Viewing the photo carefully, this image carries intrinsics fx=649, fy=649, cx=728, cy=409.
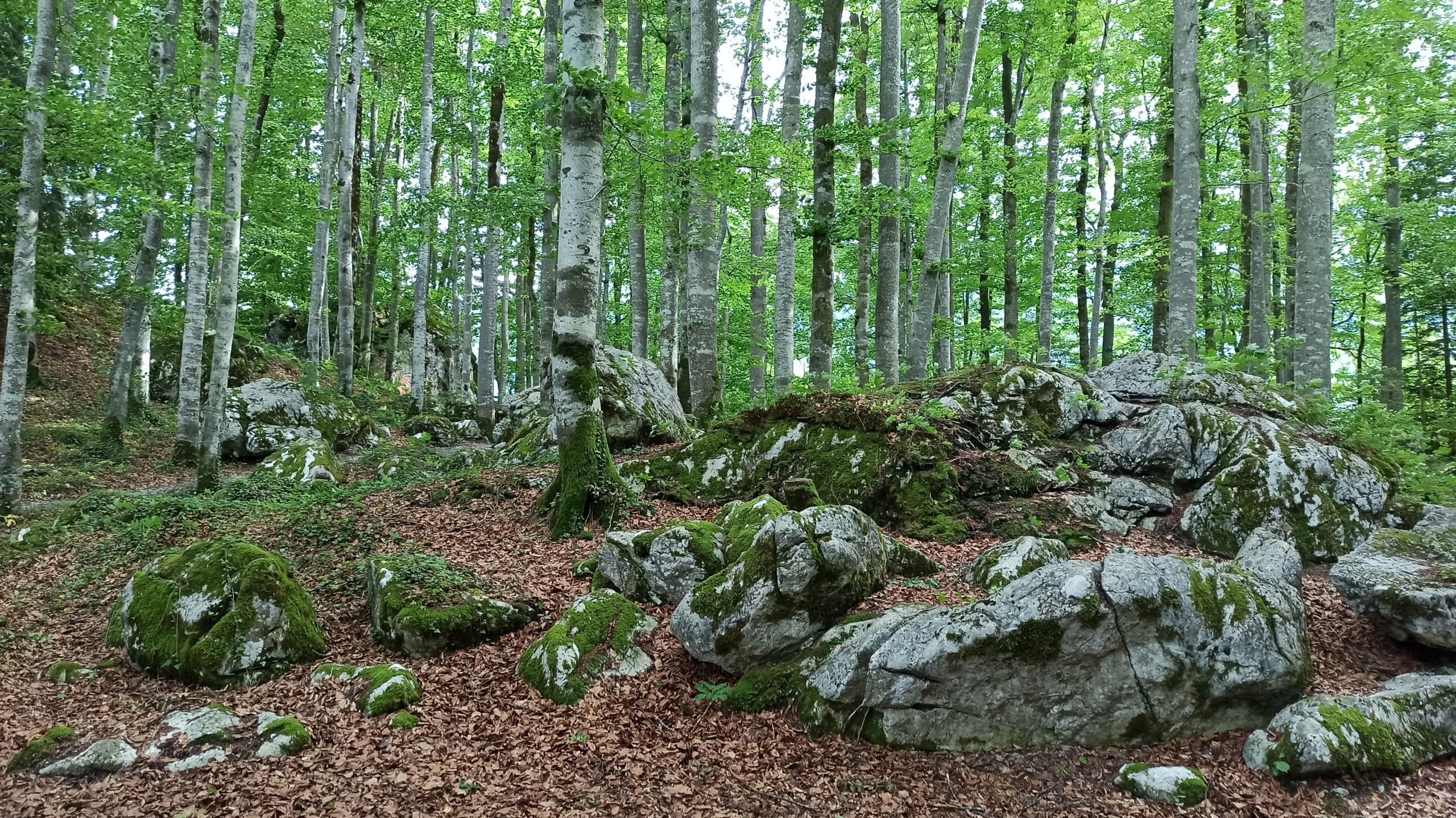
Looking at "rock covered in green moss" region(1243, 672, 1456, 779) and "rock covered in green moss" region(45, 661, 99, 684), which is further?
"rock covered in green moss" region(45, 661, 99, 684)

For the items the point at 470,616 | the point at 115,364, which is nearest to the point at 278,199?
the point at 115,364

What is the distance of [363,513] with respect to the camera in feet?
27.7

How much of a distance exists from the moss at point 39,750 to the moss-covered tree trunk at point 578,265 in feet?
13.4

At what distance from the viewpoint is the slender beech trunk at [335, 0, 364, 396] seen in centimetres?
1595

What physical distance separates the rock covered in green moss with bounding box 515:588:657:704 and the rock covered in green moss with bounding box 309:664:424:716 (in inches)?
31.7

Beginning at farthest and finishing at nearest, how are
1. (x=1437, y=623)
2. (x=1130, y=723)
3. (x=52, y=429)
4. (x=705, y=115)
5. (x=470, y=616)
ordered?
1. (x=52, y=429)
2. (x=705, y=115)
3. (x=470, y=616)
4. (x=1437, y=623)
5. (x=1130, y=723)

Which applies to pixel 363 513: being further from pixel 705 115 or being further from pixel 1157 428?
pixel 1157 428

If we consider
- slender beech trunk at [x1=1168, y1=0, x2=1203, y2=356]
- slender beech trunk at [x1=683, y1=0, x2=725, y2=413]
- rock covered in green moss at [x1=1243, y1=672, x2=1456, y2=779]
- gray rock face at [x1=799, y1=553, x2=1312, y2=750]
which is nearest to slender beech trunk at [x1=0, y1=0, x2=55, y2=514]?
slender beech trunk at [x1=683, y1=0, x2=725, y2=413]

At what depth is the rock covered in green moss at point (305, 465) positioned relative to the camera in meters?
11.3

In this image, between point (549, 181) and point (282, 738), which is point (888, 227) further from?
point (282, 738)

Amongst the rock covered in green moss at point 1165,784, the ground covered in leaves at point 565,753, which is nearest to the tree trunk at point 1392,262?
the ground covered in leaves at point 565,753

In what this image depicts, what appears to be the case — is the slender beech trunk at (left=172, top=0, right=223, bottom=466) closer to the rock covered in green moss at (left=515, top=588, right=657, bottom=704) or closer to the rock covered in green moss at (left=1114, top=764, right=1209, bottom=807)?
the rock covered in green moss at (left=515, top=588, right=657, bottom=704)

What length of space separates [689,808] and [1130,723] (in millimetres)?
2890

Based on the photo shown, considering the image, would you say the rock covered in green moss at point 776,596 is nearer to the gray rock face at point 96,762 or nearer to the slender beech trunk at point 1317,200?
the gray rock face at point 96,762
